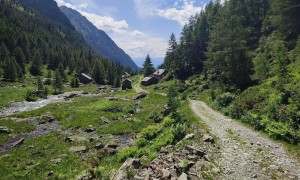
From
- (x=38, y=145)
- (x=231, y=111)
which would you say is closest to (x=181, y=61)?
(x=231, y=111)

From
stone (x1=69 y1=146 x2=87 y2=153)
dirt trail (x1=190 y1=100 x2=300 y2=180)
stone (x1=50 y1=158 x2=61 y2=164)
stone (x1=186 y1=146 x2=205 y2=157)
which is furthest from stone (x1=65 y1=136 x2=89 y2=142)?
stone (x1=186 y1=146 x2=205 y2=157)

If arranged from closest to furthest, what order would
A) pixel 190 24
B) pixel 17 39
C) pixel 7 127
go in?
pixel 7 127 → pixel 190 24 → pixel 17 39

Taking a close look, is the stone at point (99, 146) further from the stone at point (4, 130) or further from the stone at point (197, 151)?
the stone at point (4, 130)

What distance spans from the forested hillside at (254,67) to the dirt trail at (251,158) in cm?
211

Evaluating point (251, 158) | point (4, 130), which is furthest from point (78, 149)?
point (251, 158)

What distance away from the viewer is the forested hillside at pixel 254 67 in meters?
25.4

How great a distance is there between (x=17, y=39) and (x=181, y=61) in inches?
3764

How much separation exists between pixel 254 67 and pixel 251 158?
119 feet

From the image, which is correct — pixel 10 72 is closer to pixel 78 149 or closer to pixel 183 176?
pixel 78 149

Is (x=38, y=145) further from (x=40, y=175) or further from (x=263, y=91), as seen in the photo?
(x=263, y=91)

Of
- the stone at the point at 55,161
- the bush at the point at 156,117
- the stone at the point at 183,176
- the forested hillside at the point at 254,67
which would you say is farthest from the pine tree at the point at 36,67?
the stone at the point at 183,176

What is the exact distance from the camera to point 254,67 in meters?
50.6

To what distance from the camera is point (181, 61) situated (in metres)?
105

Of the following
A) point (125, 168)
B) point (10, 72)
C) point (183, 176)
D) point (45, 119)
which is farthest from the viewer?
point (10, 72)
